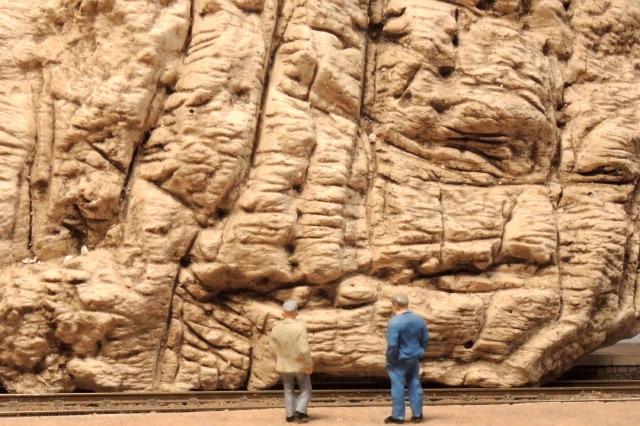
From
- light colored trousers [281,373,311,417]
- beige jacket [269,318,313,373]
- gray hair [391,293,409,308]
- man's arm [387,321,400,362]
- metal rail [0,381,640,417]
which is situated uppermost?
gray hair [391,293,409,308]

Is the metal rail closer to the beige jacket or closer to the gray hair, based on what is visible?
the beige jacket

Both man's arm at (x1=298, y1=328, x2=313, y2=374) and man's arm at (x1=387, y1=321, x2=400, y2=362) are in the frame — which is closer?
man's arm at (x1=387, y1=321, x2=400, y2=362)

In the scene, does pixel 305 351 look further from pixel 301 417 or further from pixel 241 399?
pixel 241 399

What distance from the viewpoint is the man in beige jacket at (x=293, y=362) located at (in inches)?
296

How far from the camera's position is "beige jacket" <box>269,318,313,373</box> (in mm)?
7516

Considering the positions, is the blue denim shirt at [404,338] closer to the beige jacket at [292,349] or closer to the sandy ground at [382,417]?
the sandy ground at [382,417]

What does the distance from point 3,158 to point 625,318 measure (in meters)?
9.34

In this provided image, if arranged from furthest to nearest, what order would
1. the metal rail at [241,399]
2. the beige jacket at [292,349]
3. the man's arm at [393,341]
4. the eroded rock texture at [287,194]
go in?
the eroded rock texture at [287,194] → the metal rail at [241,399] → the beige jacket at [292,349] → the man's arm at [393,341]

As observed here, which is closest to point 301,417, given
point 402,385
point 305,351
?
point 305,351

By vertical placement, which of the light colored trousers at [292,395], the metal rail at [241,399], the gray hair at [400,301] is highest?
the gray hair at [400,301]

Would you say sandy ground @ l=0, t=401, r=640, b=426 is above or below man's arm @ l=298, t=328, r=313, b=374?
below

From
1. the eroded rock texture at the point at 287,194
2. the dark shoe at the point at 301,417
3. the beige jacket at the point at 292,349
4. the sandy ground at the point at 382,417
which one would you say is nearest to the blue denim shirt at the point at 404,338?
the sandy ground at the point at 382,417

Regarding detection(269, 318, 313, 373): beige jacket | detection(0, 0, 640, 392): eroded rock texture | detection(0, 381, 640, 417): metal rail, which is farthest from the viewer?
detection(0, 0, 640, 392): eroded rock texture

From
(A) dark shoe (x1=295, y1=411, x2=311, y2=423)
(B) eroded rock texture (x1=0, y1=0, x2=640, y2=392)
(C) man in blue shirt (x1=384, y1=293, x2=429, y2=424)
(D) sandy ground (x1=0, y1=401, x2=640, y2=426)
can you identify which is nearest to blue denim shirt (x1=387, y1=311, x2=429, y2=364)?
(C) man in blue shirt (x1=384, y1=293, x2=429, y2=424)
